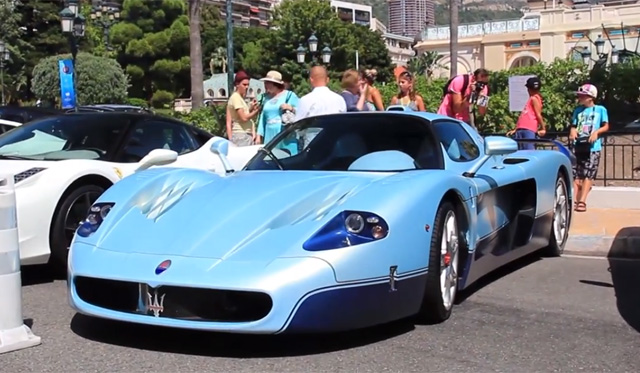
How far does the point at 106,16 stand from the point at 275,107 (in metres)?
57.3

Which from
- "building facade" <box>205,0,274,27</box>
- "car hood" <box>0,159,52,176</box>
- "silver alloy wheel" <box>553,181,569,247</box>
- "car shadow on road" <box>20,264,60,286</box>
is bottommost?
"car shadow on road" <box>20,264,60,286</box>

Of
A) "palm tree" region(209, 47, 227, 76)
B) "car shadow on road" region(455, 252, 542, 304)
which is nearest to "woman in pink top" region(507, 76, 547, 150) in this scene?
"car shadow on road" region(455, 252, 542, 304)

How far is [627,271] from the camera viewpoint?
256 inches

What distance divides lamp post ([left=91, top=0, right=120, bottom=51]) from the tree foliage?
19.6 feet

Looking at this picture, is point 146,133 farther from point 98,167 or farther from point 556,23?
point 556,23

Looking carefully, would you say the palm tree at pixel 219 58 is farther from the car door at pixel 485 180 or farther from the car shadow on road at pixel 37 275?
the car door at pixel 485 180

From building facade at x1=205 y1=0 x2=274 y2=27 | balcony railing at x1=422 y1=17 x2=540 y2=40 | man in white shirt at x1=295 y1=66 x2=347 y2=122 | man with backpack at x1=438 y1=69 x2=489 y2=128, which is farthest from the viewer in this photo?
building facade at x1=205 y1=0 x2=274 y2=27

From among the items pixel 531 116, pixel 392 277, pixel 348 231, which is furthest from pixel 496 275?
pixel 531 116

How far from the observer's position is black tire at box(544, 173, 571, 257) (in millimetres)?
7074

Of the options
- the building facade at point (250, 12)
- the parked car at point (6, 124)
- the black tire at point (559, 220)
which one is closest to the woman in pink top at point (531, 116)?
the black tire at point (559, 220)

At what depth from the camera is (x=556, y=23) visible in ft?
230

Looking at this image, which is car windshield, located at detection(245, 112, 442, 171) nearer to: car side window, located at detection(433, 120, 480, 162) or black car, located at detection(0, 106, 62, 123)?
car side window, located at detection(433, 120, 480, 162)

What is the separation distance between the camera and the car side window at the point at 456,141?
5633mm

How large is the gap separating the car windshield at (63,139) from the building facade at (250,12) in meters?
119
